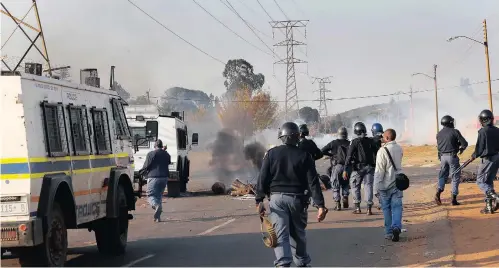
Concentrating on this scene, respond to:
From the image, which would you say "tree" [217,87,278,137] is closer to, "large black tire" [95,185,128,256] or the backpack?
the backpack

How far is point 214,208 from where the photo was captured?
63.9 ft

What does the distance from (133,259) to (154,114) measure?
15.2 m

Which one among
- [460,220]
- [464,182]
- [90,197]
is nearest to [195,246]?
[90,197]

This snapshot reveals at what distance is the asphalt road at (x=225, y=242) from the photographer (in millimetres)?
10305

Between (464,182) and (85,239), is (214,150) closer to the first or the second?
(464,182)

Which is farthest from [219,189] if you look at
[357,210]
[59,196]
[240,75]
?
[240,75]

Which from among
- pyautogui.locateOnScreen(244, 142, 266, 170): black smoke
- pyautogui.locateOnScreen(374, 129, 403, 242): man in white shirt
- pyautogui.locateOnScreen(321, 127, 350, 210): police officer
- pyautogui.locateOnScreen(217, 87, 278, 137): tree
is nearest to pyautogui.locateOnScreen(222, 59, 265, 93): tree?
pyautogui.locateOnScreen(217, 87, 278, 137): tree

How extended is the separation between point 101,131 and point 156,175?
209 inches

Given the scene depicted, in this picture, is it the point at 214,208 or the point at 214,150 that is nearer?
the point at 214,208

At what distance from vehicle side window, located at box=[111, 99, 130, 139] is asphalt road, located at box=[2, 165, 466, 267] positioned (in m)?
1.92

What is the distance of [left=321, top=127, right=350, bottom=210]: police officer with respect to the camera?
16734 mm

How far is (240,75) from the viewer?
339 feet

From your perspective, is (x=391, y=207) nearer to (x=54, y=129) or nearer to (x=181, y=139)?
(x=54, y=129)

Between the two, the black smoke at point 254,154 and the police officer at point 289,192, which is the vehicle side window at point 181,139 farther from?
the police officer at point 289,192
